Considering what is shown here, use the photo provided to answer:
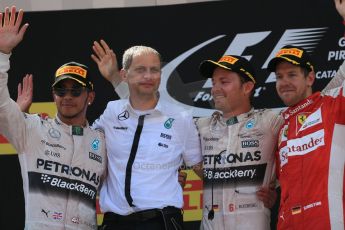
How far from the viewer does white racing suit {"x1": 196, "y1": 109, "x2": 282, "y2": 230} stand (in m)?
3.29

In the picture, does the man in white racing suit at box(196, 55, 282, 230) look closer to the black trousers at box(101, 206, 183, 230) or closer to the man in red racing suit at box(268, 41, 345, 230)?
the man in red racing suit at box(268, 41, 345, 230)

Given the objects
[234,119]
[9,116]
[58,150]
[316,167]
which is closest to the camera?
[316,167]

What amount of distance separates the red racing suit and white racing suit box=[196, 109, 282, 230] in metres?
0.19

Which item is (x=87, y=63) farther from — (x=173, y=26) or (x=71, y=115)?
(x=71, y=115)

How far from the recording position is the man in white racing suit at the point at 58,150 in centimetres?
317

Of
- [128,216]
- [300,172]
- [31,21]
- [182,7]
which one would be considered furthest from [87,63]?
[300,172]

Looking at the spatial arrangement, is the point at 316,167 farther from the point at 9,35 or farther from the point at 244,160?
the point at 9,35

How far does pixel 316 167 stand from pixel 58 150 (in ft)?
4.36

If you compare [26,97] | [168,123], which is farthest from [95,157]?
[26,97]

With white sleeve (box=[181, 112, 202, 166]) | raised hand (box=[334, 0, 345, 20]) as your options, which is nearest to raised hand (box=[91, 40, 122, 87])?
white sleeve (box=[181, 112, 202, 166])

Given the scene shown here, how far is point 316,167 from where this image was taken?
117 inches

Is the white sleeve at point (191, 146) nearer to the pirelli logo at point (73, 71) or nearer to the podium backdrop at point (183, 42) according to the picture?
the pirelli logo at point (73, 71)

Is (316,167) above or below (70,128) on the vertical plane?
below

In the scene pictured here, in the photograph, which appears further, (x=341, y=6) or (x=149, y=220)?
(x=149, y=220)
